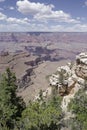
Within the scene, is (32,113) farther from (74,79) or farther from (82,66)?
(82,66)

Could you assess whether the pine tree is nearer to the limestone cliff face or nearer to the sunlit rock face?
the limestone cliff face

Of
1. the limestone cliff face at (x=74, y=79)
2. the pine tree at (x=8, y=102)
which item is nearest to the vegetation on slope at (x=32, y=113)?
the pine tree at (x=8, y=102)

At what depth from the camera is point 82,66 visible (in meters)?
69.7

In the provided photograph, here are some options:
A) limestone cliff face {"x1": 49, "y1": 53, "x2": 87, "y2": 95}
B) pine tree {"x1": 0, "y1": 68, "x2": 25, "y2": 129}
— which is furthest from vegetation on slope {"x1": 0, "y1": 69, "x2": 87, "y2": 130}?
limestone cliff face {"x1": 49, "y1": 53, "x2": 87, "y2": 95}

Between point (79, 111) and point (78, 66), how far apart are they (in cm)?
2418

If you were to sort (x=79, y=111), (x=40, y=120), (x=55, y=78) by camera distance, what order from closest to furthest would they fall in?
(x=40, y=120) → (x=79, y=111) → (x=55, y=78)

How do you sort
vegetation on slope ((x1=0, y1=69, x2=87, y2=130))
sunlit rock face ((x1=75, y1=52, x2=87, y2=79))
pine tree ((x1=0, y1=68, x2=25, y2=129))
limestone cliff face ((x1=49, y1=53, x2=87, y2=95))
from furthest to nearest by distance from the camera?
limestone cliff face ((x1=49, y1=53, x2=87, y2=95)), sunlit rock face ((x1=75, y1=52, x2=87, y2=79)), pine tree ((x1=0, y1=68, x2=25, y2=129)), vegetation on slope ((x1=0, y1=69, x2=87, y2=130))

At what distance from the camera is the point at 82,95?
50.2 meters

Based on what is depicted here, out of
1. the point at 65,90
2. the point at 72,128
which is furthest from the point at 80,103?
the point at 65,90

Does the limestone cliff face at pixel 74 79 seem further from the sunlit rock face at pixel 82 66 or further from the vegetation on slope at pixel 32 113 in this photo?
the vegetation on slope at pixel 32 113

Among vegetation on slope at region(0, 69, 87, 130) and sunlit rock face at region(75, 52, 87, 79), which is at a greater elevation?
sunlit rock face at region(75, 52, 87, 79)

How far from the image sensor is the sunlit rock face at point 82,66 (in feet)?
226

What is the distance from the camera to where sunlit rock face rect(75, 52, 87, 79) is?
2714 inches

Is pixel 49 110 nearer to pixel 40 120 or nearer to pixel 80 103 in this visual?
pixel 40 120
